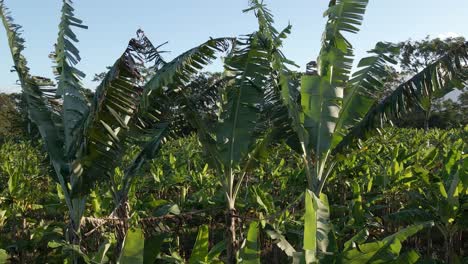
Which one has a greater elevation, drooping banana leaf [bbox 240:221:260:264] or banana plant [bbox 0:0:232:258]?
banana plant [bbox 0:0:232:258]

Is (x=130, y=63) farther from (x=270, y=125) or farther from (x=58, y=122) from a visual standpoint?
(x=270, y=125)

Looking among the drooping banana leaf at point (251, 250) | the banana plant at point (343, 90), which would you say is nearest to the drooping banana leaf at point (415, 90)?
the banana plant at point (343, 90)

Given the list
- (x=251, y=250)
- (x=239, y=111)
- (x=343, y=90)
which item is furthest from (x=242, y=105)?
(x=251, y=250)

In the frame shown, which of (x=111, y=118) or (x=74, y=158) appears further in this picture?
(x=74, y=158)

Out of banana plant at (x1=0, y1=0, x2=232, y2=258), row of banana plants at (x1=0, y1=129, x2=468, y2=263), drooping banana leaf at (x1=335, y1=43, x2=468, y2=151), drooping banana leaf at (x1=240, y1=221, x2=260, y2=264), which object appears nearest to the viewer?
drooping banana leaf at (x1=240, y1=221, x2=260, y2=264)

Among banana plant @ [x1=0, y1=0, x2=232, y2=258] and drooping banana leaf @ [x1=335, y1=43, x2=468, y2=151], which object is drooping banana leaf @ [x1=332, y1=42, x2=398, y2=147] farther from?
banana plant @ [x1=0, y1=0, x2=232, y2=258]

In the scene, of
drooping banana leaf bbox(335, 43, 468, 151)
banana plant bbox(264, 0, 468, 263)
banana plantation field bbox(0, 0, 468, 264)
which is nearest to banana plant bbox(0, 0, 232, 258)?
banana plantation field bbox(0, 0, 468, 264)

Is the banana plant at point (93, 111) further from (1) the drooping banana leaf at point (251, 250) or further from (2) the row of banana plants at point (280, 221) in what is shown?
(1) the drooping banana leaf at point (251, 250)

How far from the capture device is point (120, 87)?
4.01m

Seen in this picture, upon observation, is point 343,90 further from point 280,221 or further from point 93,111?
point 93,111

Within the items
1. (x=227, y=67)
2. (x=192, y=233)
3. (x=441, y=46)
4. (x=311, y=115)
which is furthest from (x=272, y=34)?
(x=441, y=46)

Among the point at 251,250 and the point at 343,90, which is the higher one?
the point at 343,90

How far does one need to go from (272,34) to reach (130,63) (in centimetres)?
223

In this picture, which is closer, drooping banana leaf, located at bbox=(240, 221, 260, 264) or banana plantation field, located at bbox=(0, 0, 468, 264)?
drooping banana leaf, located at bbox=(240, 221, 260, 264)
